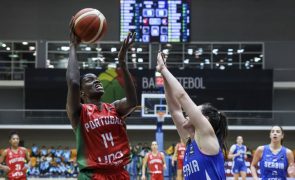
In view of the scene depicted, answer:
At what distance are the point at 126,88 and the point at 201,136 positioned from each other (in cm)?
93

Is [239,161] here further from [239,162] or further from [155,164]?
[155,164]

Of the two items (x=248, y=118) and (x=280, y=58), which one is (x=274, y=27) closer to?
(x=280, y=58)

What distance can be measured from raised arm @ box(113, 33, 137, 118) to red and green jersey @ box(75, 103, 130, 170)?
0.47ft

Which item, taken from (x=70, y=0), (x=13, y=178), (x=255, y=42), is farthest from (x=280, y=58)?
(x=13, y=178)

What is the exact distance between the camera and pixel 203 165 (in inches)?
141

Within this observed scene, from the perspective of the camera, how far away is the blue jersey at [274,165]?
7020 mm

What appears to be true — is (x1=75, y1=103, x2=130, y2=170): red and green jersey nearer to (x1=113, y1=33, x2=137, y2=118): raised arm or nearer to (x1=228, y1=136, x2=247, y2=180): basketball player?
(x1=113, y1=33, x2=137, y2=118): raised arm

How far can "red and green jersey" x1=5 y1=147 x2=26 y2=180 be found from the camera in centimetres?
1028

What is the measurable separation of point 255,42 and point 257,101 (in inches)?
156

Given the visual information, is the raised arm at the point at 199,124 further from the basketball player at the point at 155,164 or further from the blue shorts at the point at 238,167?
the blue shorts at the point at 238,167

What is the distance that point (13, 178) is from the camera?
33.5ft

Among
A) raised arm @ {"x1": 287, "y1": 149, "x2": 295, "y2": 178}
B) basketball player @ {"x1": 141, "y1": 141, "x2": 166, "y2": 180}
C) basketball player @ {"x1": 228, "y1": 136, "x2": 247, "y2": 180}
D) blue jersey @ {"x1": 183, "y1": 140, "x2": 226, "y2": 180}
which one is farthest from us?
basketball player @ {"x1": 228, "y1": 136, "x2": 247, "y2": 180}

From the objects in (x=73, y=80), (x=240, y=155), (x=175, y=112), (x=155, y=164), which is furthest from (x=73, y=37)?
(x=240, y=155)

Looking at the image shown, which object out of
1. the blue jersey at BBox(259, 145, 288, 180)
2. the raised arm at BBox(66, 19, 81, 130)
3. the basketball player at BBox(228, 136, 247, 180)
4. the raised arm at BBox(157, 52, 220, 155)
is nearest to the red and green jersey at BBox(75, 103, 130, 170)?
the raised arm at BBox(66, 19, 81, 130)
